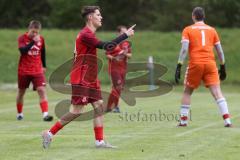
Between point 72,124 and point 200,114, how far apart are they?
3.87 meters

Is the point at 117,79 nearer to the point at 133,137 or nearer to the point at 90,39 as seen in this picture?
the point at 133,137

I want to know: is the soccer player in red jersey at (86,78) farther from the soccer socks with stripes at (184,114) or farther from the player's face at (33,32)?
the player's face at (33,32)

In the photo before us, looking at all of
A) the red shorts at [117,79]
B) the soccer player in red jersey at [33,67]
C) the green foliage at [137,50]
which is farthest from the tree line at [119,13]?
the soccer player in red jersey at [33,67]

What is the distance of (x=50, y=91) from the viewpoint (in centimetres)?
3009

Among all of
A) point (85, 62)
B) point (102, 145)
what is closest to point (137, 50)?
point (85, 62)

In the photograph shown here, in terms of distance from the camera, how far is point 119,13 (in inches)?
2837

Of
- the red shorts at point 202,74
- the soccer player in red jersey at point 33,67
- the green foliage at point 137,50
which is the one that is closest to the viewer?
the red shorts at point 202,74

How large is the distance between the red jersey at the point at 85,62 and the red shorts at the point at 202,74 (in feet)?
11.5

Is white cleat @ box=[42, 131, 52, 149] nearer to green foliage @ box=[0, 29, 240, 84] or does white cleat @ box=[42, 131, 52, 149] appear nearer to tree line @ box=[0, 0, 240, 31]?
green foliage @ box=[0, 29, 240, 84]

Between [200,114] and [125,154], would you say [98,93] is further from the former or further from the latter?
[200,114]

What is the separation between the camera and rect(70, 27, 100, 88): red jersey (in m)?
12.2

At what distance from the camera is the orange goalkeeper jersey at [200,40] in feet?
50.4

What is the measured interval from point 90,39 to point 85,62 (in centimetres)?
43

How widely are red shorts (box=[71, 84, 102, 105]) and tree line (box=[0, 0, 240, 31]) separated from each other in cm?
4941
